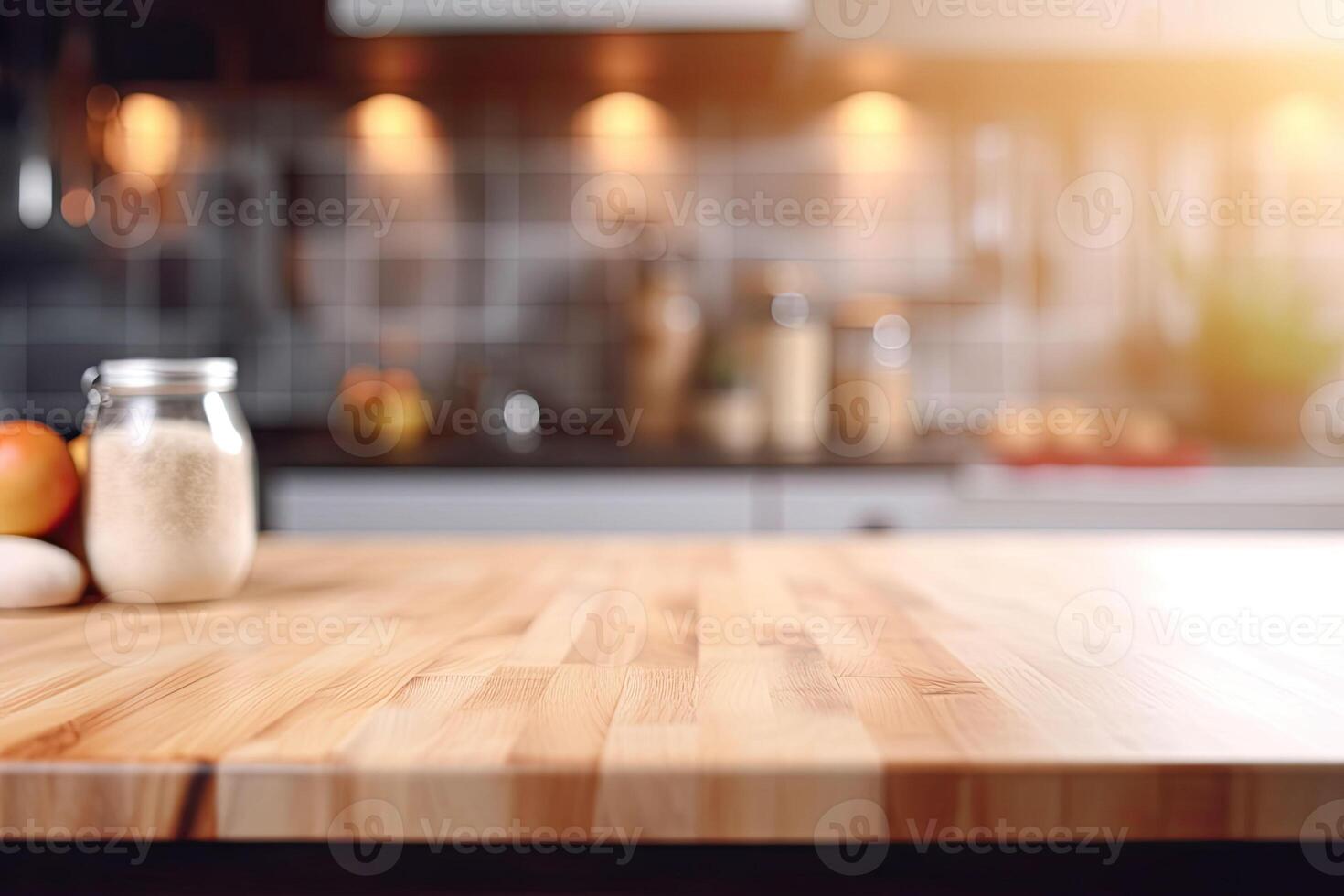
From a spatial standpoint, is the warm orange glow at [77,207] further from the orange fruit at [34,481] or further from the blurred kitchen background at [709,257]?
the orange fruit at [34,481]

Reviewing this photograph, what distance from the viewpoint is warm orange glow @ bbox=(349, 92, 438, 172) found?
2865mm

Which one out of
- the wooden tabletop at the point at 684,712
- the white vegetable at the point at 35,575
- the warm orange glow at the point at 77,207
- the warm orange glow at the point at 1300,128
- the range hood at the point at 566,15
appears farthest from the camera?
the warm orange glow at the point at 1300,128

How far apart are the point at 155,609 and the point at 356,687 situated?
314 mm

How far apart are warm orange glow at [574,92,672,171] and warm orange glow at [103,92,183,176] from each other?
1013 mm

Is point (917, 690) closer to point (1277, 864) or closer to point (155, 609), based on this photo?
point (1277, 864)

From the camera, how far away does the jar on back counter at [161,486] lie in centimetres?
78

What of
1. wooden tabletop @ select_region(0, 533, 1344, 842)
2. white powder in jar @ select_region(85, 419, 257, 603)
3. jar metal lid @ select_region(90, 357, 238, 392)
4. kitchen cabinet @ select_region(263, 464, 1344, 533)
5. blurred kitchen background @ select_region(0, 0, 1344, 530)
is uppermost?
blurred kitchen background @ select_region(0, 0, 1344, 530)

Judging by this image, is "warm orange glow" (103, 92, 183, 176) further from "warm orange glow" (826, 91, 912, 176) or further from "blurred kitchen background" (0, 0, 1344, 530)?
"warm orange glow" (826, 91, 912, 176)

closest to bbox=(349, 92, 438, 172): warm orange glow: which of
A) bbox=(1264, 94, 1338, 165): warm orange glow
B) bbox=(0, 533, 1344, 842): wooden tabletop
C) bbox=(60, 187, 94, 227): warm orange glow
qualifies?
bbox=(60, 187, 94, 227): warm orange glow

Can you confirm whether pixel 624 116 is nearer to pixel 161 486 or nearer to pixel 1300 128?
pixel 1300 128

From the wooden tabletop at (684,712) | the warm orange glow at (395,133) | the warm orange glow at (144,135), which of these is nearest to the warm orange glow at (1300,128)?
the warm orange glow at (395,133)

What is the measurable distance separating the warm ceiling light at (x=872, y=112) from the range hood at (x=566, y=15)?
49cm

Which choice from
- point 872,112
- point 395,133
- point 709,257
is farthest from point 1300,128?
point 395,133

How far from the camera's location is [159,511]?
0.78 m
